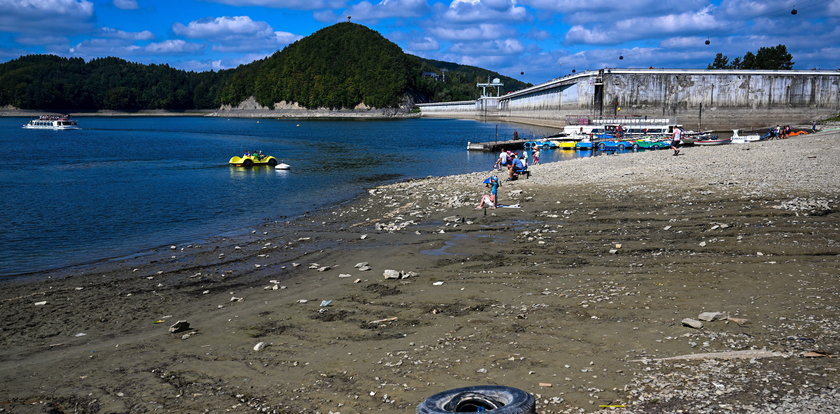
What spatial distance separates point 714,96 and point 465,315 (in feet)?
351

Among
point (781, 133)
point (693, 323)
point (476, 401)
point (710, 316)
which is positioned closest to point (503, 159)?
point (710, 316)

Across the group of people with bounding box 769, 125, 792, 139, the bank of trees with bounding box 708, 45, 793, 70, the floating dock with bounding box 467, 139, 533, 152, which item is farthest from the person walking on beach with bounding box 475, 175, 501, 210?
the bank of trees with bounding box 708, 45, 793, 70

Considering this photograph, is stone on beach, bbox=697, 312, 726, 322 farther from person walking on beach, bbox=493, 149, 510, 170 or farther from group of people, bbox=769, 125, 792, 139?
group of people, bbox=769, 125, 792, 139

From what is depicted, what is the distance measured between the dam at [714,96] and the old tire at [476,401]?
325 feet

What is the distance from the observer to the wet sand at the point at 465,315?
26.6 feet

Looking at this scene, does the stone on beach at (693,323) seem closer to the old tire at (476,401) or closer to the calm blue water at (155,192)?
the old tire at (476,401)

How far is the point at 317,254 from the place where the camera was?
19031 millimetres

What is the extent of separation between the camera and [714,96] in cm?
10188

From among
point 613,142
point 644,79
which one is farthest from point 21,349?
point 644,79

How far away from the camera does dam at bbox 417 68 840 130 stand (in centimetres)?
9869

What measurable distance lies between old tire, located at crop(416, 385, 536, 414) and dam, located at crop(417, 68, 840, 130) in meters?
99.1

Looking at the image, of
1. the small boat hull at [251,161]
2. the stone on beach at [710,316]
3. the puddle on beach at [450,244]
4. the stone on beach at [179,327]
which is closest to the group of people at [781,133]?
the small boat hull at [251,161]

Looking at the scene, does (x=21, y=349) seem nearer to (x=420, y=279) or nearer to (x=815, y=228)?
(x=420, y=279)

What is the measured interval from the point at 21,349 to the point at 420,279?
885cm
